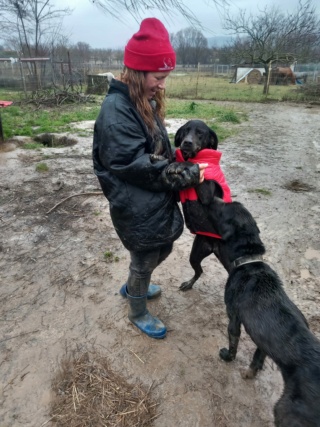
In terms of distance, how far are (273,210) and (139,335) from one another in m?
3.02

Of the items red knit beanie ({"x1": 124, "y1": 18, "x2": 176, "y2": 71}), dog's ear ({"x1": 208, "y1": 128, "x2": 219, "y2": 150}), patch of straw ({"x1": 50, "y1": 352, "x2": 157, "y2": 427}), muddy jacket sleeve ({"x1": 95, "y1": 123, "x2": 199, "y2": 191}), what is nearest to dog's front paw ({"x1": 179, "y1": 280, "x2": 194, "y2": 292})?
patch of straw ({"x1": 50, "y1": 352, "x2": 157, "y2": 427})

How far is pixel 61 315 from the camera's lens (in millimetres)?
2760

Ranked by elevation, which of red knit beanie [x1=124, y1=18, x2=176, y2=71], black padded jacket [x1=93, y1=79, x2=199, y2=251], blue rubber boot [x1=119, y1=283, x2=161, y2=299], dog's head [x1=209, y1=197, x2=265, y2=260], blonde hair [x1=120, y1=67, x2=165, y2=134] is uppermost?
red knit beanie [x1=124, y1=18, x2=176, y2=71]

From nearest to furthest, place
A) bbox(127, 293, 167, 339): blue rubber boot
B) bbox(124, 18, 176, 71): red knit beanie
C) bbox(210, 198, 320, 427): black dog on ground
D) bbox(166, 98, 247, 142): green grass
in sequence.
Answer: bbox(210, 198, 320, 427): black dog on ground → bbox(124, 18, 176, 71): red knit beanie → bbox(127, 293, 167, 339): blue rubber boot → bbox(166, 98, 247, 142): green grass

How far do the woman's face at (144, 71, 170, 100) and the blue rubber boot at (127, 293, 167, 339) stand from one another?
1571mm

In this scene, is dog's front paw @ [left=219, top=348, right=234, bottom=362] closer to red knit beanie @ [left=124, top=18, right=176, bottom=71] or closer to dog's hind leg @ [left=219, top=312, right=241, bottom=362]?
dog's hind leg @ [left=219, top=312, right=241, bottom=362]

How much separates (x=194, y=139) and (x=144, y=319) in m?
1.65

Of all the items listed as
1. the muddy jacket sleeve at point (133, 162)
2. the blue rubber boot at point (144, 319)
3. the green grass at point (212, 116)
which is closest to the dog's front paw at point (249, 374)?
the blue rubber boot at point (144, 319)

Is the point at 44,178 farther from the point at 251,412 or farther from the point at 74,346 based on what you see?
the point at 251,412

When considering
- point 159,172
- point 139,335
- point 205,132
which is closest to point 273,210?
point 205,132

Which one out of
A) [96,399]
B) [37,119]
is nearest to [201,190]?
[96,399]

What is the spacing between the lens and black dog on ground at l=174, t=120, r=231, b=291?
7.60 feet

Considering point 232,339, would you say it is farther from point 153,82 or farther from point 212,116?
point 212,116

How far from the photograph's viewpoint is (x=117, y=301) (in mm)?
2936
